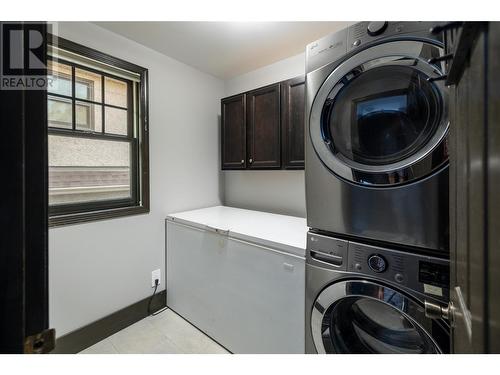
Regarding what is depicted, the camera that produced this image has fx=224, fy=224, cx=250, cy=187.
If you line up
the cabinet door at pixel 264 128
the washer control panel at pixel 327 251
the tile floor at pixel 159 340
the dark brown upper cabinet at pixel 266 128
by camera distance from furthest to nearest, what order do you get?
1. the cabinet door at pixel 264 128
2. the dark brown upper cabinet at pixel 266 128
3. the tile floor at pixel 159 340
4. the washer control panel at pixel 327 251

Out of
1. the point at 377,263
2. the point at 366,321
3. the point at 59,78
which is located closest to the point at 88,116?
the point at 59,78

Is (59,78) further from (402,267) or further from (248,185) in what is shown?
(402,267)

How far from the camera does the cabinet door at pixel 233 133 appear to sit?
2.11 meters

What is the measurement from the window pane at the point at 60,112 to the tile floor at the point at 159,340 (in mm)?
1650

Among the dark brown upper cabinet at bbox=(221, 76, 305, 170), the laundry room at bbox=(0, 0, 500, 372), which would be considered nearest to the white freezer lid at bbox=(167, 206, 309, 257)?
the laundry room at bbox=(0, 0, 500, 372)

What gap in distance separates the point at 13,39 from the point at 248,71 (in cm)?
229

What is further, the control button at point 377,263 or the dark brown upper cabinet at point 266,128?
the dark brown upper cabinet at point 266,128

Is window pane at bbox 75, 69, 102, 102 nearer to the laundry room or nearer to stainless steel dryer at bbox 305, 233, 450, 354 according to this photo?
the laundry room

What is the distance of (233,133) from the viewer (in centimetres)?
219

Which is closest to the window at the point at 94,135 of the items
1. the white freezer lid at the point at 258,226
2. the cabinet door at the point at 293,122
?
the white freezer lid at the point at 258,226

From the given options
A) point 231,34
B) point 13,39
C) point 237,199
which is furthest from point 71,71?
point 237,199

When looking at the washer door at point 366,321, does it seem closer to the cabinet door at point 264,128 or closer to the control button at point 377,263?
the control button at point 377,263

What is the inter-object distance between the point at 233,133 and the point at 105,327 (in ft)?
6.42

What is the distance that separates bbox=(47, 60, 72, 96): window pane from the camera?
5.04 ft
